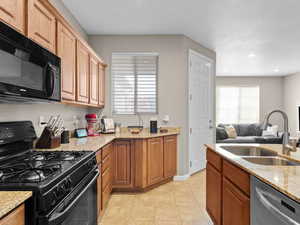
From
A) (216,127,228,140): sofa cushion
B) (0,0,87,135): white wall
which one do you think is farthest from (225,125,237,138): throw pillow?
(0,0,87,135): white wall

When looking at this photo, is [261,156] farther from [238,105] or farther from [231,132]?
[238,105]

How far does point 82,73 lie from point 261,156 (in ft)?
7.48

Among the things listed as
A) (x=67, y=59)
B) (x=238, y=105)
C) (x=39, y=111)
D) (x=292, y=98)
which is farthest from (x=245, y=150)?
(x=292, y=98)

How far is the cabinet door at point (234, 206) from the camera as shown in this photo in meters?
1.46

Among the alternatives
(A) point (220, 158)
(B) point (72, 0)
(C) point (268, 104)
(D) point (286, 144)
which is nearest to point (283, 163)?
(D) point (286, 144)

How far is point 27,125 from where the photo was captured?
2.03 meters

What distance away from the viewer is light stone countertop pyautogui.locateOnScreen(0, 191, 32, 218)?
84cm

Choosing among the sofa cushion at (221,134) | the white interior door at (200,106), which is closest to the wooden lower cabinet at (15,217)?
the white interior door at (200,106)

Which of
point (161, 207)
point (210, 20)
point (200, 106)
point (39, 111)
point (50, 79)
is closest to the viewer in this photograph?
point (50, 79)

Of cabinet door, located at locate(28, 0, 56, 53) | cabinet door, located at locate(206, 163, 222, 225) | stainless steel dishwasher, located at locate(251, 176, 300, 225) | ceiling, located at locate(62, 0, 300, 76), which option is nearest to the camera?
stainless steel dishwasher, located at locate(251, 176, 300, 225)

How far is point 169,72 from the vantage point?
13.4 feet

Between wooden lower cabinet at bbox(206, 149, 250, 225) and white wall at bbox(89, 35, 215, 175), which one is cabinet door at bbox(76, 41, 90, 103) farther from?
wooden lower cabinet at bbox(206, 149, 250, 225)

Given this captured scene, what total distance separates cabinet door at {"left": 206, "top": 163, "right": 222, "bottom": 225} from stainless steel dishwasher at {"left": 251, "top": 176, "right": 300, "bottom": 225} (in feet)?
2.20

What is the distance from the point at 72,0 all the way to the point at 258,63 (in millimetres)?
5237
